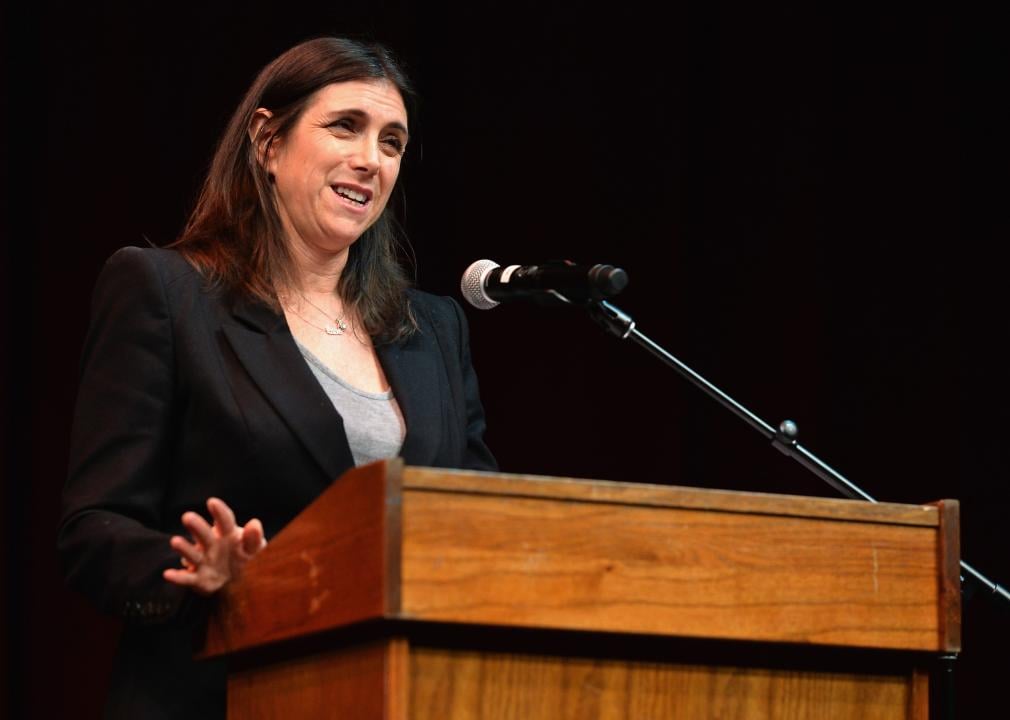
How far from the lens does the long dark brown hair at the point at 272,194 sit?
218 centimetres

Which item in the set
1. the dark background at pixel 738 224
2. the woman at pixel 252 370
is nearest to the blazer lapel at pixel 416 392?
the woman at pixel 252 370

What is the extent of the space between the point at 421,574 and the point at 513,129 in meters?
2.36

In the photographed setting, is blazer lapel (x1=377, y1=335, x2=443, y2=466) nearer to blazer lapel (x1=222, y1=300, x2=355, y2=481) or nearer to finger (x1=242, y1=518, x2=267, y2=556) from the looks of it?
blazer lapel (x1=222, y1=300, x2=355, y2=481)

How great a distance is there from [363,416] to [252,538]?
468 mm

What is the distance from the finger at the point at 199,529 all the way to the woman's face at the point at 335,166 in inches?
28.0

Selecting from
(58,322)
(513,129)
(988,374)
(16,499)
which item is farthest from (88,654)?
(988,374)

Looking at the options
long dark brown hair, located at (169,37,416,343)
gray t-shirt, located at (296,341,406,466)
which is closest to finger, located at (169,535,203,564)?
gray t-shirt, located at (296,341,406,466)

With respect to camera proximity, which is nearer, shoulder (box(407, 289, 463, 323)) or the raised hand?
the raised hand

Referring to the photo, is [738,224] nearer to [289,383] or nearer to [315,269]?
[315,269]

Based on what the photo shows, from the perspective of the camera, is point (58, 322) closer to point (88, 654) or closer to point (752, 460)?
point (88, 654)

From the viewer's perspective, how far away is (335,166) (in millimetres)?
2176

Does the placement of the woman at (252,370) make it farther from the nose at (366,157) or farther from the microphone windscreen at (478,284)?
the microphone windscreen at (478,284)

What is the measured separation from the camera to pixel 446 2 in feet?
11.4

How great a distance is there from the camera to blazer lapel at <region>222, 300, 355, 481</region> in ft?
6.20
